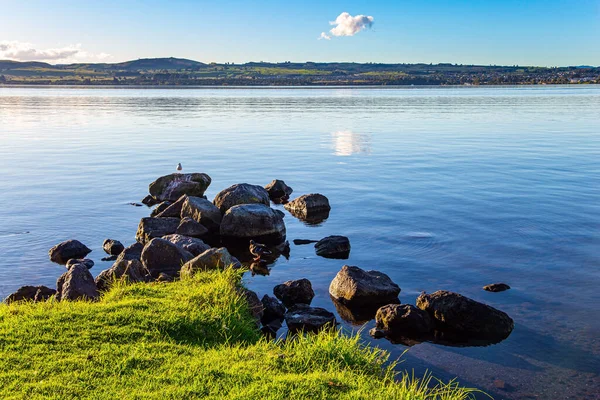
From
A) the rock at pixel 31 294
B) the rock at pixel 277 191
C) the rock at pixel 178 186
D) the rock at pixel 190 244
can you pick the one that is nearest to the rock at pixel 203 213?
the rock at pixel 190 244

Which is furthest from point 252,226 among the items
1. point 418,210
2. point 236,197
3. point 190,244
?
point 418,210

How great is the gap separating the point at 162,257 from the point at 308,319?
545 centimetres

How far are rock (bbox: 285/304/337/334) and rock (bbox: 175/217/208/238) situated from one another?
8574 mm

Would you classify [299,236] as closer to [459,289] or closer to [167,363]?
[459,289]

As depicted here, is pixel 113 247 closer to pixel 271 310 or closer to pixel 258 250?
pixel 258 250

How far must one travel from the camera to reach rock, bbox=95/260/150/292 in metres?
15.6

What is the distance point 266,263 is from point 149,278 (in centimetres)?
456

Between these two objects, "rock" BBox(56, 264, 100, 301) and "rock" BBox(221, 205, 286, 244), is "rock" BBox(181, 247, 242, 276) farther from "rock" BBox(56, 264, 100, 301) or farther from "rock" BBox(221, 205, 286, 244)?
"rock" BBox(221, 205, 286, 244)

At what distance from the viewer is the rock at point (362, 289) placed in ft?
52.1

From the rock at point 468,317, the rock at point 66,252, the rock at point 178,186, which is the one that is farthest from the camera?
the rock at point 178,186

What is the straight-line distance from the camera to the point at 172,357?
10000mm

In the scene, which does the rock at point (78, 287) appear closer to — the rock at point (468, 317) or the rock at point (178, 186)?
the rock at point (468, 317)

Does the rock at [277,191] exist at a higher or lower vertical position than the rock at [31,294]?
lower

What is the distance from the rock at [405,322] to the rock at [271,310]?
2.51 m
